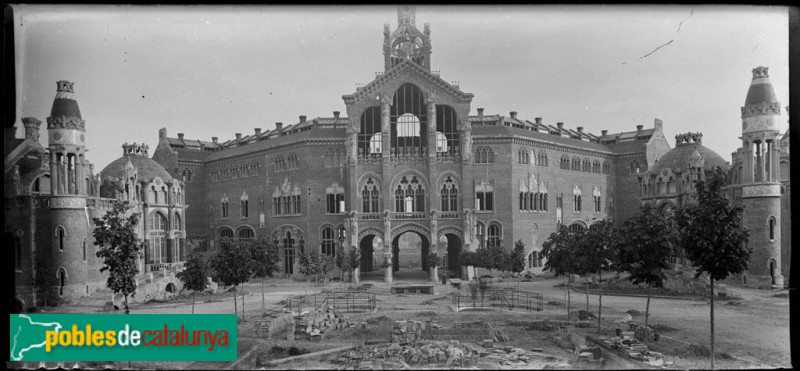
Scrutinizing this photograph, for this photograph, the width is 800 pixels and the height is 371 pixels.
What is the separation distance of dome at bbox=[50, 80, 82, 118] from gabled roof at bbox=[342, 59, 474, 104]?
27372mm

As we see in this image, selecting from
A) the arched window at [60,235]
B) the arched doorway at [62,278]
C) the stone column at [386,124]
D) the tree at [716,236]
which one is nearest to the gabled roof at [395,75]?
the stone column at [386,124]

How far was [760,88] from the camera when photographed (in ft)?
92.1

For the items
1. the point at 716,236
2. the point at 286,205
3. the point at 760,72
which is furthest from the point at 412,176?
the point at 716,236

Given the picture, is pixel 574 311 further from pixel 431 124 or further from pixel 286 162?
pixel 286 162

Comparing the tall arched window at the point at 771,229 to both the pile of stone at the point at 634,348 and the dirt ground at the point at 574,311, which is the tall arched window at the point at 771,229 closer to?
the dirt ground at the point at 574,311

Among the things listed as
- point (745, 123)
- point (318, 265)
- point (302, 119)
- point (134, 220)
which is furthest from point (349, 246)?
point (745, 123)

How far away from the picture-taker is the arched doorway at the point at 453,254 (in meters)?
53.8

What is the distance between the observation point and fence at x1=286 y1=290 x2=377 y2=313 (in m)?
34.2

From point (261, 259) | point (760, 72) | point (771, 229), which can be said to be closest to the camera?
point (760, 72)

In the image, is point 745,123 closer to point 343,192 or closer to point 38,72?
A: point 343,192

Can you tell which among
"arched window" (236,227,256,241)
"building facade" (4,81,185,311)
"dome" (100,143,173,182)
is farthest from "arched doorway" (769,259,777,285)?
"arched window" (236,227,256,241)

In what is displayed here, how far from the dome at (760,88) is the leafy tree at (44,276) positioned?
33.4m

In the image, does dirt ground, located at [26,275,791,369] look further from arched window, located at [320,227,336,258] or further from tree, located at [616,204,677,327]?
arched window, located at [320,227,336,258]

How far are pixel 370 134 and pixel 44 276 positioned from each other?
103 feet
